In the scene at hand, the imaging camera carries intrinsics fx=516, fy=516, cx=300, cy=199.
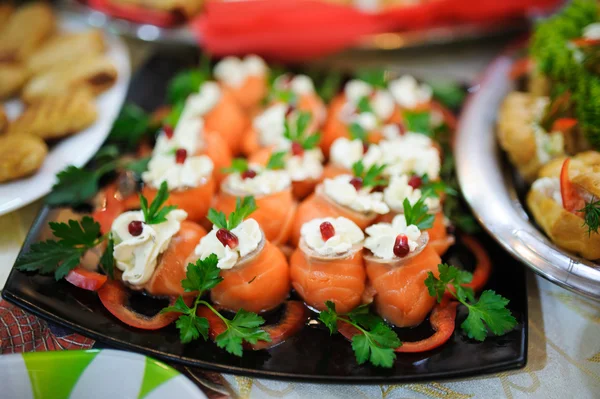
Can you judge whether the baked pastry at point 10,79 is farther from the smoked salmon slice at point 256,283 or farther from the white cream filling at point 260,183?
the smoked salmon slice at point 256,283

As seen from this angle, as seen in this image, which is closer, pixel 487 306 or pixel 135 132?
pixel 487 306

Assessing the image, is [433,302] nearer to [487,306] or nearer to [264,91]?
[487,306]

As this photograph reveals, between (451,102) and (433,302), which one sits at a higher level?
(451,102)

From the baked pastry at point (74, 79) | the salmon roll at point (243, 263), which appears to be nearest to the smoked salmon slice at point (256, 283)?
the salmon roll at point (243, 263)

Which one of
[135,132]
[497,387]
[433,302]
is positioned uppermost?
[135,132]

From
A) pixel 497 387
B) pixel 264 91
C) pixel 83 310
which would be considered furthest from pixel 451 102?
pixel 83 310

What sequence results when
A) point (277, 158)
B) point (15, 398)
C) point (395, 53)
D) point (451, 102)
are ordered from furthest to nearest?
point (395, 53) → point (451, 102) → point (277, 158) → point (15, 398)

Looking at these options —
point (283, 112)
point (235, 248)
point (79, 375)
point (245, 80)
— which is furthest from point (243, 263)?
point (245, 80)
